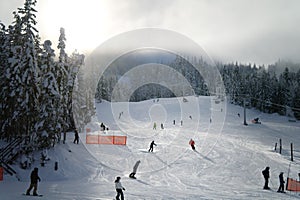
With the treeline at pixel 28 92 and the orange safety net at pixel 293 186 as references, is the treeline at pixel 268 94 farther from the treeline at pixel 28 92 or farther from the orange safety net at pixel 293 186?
the treeline at pixel 28 92

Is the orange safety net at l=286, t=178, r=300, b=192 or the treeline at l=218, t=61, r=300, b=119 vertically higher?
the treeline at l=218, t=61, r=300, b=119

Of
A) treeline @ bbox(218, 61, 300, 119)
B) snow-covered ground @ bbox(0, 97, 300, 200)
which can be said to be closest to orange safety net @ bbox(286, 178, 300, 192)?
snow-covered ground @ bbox(0, 97, 300, 200)

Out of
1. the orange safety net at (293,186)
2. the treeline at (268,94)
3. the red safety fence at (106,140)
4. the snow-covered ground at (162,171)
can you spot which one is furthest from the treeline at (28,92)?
the treeline at (268,94)

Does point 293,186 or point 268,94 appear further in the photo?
point 268,94

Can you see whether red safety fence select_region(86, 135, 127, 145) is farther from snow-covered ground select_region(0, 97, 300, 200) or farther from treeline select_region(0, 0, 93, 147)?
treeline select_region(0, 0, 93, 147)

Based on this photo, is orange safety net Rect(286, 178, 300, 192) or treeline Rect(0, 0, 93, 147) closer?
orange safety net Rect(286, 178, 300, 192)

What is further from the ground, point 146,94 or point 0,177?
point 146,94

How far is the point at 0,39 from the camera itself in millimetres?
29438

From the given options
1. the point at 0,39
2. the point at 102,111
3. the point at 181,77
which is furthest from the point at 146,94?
the point at 0,39

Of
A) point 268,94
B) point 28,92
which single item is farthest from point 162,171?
point 268,94

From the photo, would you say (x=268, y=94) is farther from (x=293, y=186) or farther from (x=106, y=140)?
(x=293, y=186)

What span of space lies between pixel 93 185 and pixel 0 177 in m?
6.59

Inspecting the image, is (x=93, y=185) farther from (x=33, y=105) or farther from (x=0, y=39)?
(x=0, y=39)

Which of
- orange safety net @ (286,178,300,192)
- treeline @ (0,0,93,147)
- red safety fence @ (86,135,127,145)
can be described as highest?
treeline @ (0,0,93,147)
